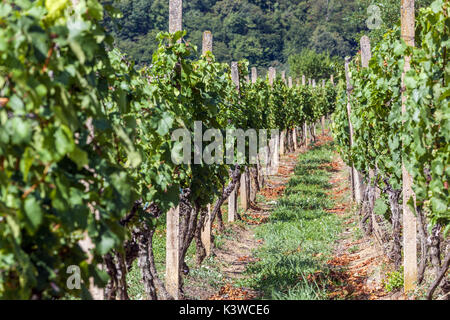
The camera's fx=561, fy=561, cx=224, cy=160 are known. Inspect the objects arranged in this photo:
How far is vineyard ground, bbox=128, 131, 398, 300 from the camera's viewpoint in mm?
5629

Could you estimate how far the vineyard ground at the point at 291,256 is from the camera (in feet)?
18.5

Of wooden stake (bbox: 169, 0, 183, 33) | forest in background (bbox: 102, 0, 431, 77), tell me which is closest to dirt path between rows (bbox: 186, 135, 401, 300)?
wooden stake (bbox: 169, 0, 183, 33)

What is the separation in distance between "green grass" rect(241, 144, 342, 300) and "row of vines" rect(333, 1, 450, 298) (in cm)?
100

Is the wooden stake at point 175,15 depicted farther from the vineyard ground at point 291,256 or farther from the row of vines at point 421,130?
the vineyard ground at point 291,256

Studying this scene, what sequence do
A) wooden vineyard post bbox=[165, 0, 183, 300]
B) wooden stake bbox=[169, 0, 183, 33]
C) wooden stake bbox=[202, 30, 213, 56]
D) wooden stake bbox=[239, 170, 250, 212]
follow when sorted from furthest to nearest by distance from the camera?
wooden stake bbox=[239, 170, 250, 212] → wooden stake bbox=[202, 30, 213, 56] → wooden stake bbox=[169, 0, 183, 33] → wooden vineyard post bbox=[165, 0, 183, 300]

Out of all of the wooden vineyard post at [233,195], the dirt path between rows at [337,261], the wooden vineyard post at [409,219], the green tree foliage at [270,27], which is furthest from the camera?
the green tree foliage at [270,27]

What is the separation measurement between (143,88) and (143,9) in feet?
152

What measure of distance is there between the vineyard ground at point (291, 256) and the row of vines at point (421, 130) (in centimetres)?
58

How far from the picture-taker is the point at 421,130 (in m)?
4.00

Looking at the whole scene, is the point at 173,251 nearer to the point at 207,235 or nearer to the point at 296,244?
the point at 207,235

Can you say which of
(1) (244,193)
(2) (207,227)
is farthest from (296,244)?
(1) (244,193)

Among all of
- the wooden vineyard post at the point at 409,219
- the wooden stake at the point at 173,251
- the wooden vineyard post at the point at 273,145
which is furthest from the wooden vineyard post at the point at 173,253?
the wooden vineyard post at the point at 273,145

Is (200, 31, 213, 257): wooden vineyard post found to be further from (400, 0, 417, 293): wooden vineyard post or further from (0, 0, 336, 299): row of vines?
(0, 0, 336, 299): row of vines

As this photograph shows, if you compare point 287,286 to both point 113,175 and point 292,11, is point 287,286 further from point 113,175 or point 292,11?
point 292,11
